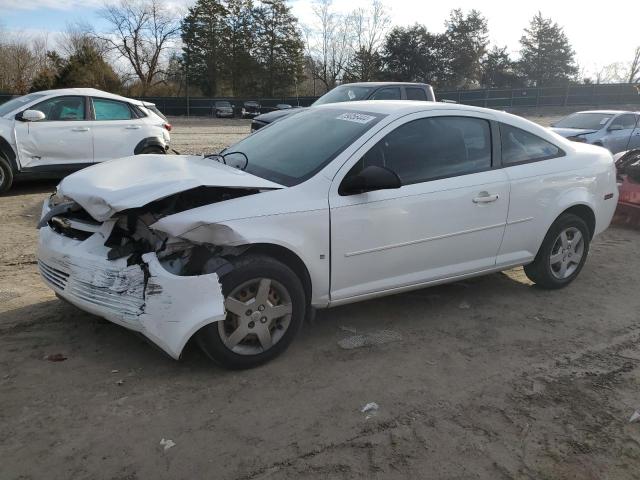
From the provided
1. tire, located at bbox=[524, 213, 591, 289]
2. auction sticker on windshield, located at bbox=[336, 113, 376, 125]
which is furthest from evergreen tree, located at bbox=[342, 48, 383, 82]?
auction sticker on windshield, located at bbox=[336, 113, 376, 125]

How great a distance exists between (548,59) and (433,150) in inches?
2512

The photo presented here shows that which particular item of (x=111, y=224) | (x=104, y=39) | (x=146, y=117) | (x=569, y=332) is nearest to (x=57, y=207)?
(x=111, y=224)

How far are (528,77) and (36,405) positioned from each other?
215 ft

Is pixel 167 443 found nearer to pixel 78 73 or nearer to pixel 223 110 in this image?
pixel 223 110

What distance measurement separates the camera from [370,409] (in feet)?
10.7

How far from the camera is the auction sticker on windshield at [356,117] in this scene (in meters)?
4.25

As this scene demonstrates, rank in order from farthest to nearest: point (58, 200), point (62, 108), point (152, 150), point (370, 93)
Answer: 1. point (370, 93)
2. point (152, 150)
3. point (62, 108)
4. point (58, 200)

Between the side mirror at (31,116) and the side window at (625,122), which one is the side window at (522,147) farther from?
the side window at (625,122)

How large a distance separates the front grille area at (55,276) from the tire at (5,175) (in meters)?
5.53

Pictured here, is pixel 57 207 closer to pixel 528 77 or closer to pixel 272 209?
pixel 272 209

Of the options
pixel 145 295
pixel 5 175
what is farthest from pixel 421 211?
pixel 5 175

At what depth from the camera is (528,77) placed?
60.7 metres

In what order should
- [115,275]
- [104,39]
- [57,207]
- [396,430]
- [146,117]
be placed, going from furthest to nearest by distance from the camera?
[104,39] < [146,117] < [57,207] < [115,275] < [396,430]

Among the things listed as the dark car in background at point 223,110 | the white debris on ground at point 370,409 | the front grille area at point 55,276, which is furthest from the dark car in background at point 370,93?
the dark car in background at point 223,110
